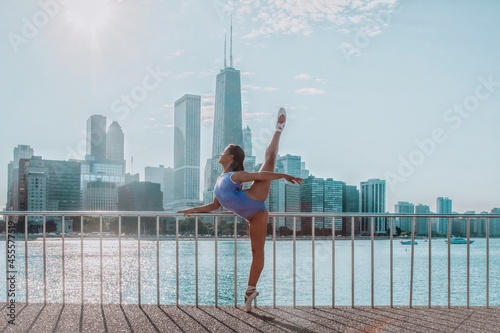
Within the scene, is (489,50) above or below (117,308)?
above

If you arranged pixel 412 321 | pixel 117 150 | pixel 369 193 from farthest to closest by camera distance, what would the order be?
pixel 117 150, pixel 369 193, pixel 412 321

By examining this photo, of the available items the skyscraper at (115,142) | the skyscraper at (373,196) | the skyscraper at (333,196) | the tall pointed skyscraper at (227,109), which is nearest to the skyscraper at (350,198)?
the skyscraper at (333,196)

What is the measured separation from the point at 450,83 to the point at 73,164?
38910 millimetres

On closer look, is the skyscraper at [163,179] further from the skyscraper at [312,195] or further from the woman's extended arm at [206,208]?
the woman's extended arm at [206,208]

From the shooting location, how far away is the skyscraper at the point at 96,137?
50.3 m

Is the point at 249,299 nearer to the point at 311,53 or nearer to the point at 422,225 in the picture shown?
the point at 422,225

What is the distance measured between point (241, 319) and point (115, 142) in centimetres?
5046

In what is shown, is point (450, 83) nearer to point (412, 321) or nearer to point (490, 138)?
point (412, 321)

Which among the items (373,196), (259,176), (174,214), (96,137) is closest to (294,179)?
(259,176)

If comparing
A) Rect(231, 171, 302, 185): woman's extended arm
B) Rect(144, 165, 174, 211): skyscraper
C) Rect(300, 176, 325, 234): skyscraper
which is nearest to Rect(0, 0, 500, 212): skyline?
Rect(231, 171, 302, 185): woman's extended arm

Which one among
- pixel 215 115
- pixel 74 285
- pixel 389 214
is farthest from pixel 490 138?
pixel 215 115

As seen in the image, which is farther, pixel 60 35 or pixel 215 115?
pixel 215 115

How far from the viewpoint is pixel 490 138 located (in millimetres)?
26281

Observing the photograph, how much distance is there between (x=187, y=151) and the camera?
208 ft
